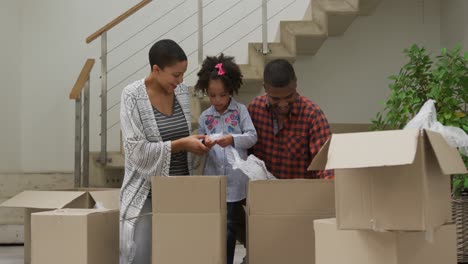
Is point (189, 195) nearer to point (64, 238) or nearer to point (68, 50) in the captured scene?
point (64, 238)

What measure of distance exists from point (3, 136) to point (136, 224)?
2698mm

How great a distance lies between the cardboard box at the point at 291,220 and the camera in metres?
2.22

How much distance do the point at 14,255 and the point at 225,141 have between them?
223cm

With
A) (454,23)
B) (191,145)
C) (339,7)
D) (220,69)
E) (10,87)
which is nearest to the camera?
(191,145)

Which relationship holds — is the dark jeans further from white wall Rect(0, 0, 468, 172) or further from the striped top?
white wall Rect(0, 0, 468, 172)

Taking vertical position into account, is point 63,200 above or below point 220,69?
below

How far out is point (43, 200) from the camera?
3049 mm

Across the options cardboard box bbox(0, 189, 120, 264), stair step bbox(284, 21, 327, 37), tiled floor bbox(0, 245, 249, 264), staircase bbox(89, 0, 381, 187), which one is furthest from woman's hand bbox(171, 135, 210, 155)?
stair step bbox(284, 21, 327, 37)

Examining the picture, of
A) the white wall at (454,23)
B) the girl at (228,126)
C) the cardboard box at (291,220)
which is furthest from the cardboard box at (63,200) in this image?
the white wall at (454,23)

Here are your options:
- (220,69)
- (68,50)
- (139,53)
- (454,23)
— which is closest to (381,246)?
(220,69)

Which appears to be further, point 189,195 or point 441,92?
point 441,92

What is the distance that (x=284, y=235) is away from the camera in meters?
2.22

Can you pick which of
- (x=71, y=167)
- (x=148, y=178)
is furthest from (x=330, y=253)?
(x=71, y=167)

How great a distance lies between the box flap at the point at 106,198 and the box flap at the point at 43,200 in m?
0.07
